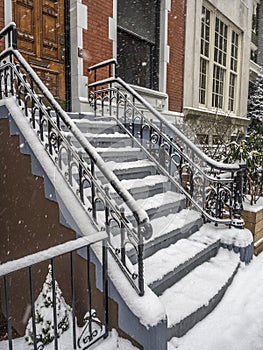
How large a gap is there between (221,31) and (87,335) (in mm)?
10943

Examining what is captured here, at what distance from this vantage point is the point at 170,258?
3.12 meters

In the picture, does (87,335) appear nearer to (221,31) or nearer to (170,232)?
(170,232)

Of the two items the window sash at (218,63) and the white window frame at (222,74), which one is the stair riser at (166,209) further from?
the window sash at (218,63)

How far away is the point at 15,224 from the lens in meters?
3.38

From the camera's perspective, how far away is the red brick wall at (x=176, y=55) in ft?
26.7

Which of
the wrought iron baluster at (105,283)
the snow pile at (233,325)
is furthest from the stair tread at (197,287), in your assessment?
the wrought iron baluster at (105,283)

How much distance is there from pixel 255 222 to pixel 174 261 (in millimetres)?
1893

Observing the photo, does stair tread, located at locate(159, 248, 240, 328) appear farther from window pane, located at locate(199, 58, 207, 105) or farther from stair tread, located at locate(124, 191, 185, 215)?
window pane, located at locate(199, 58, 207, 105)

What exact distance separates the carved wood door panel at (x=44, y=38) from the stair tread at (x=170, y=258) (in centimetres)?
398

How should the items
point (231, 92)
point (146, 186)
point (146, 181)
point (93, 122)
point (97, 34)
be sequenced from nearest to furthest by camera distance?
point (146, 186) < point (146, 181) < point (93, 122) < point (97, 34) < point (231, 92)

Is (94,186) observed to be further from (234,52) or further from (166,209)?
(234,52)

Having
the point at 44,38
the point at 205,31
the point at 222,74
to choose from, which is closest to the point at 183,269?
the point at 44,38

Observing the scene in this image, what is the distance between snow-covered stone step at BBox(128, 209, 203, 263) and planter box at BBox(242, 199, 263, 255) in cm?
80

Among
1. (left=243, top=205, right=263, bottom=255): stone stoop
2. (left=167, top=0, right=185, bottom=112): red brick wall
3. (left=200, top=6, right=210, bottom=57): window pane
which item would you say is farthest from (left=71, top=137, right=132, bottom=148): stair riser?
(left=200, top=6, right=210, bottom=57): window pane
